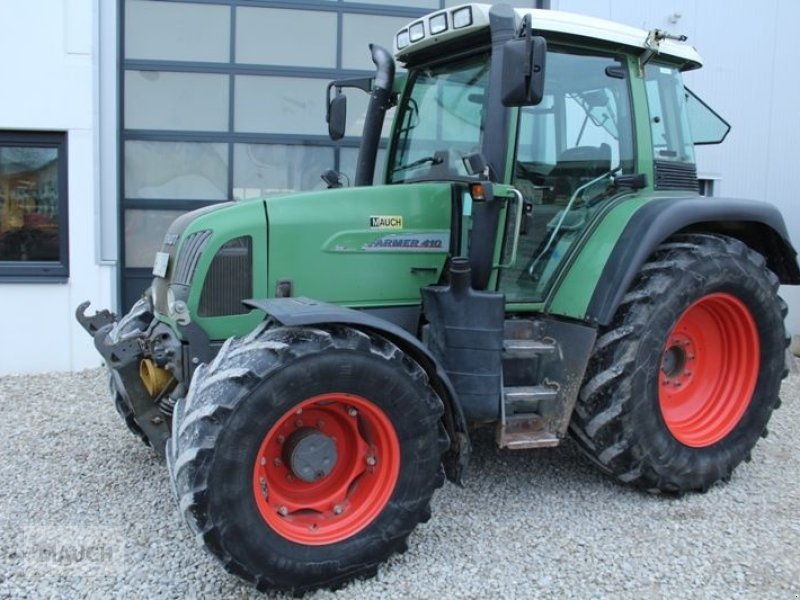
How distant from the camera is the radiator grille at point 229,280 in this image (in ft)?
11.0

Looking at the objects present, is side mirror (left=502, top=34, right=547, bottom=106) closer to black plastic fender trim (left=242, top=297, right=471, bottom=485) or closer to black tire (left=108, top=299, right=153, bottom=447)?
black plastic fender trim (left=242, top=297, right=471, bottom=485)

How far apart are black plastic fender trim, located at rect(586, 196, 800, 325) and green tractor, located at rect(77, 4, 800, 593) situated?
0.04ft

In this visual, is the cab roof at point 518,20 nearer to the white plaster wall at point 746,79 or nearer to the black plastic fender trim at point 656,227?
the black plastic fender trim at point 656,227

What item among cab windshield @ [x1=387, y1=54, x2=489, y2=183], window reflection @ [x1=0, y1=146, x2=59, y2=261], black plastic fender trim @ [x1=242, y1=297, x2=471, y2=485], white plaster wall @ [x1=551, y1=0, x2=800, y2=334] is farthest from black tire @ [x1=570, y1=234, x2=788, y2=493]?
window reflection @ [x1=0, y1=146, x2=59, y2=261]

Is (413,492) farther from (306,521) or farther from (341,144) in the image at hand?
(341,144)

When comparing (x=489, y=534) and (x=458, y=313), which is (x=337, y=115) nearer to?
(x=458, y=313)

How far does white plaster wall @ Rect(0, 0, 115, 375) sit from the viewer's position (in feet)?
20.7

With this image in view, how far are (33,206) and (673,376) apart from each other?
18.4ft

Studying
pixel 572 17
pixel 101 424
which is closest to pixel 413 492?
pixel 572 17

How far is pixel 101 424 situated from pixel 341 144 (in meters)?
3.55

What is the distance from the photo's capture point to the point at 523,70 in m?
2.98

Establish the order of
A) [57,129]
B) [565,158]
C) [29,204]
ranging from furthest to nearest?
[29,204], [57,129], [565,158]

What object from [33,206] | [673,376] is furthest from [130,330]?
[33,206]

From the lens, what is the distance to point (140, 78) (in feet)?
22.5
